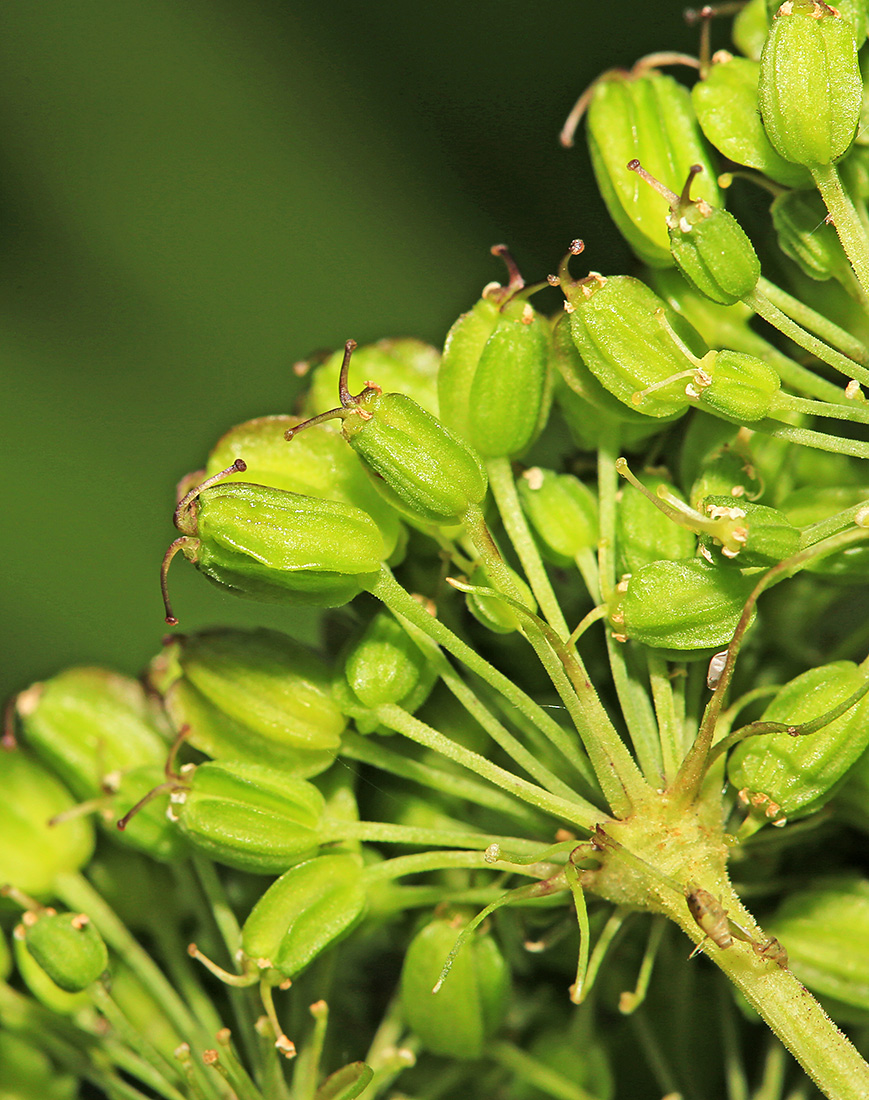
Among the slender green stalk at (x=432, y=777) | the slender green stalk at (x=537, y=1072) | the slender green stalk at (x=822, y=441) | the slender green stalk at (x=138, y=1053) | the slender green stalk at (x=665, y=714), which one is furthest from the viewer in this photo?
the slender green stalk at (x=537, y=1072)

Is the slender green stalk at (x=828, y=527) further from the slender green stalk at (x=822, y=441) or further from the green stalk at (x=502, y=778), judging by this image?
the green stalk at (x=502, y=778)

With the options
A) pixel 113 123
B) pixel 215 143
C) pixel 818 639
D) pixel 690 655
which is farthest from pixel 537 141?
pixel 690 655

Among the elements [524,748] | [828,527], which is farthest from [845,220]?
[524,748]

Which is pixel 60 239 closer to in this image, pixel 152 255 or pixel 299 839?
pixel 152 255

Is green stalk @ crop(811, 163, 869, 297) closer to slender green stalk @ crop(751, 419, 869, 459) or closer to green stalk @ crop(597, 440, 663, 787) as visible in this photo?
slender green stalk @ crop(751, 419, 869, 459)

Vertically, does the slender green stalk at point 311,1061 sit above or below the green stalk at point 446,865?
below

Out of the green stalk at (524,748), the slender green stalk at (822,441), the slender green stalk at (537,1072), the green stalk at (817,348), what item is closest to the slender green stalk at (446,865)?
the green stalk at (524,748)

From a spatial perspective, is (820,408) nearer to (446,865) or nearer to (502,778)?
(502,778)
